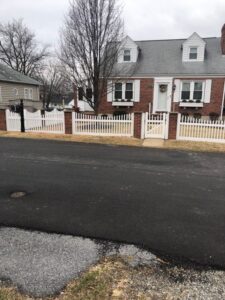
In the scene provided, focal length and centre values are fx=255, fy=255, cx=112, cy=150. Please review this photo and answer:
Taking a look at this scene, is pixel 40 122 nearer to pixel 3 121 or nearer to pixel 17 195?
pixel 3 121

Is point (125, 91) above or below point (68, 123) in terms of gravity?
above

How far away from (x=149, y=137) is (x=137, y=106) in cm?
950

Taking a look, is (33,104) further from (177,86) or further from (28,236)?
(28,236)

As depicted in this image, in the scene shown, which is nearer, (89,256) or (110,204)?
(89,256)

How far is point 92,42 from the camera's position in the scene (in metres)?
13.7

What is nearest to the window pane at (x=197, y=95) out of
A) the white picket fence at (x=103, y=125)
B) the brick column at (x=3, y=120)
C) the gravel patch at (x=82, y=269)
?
the white picket fence at (x=103, y=125)

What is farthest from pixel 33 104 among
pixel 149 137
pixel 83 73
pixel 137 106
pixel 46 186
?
pixel 46 186

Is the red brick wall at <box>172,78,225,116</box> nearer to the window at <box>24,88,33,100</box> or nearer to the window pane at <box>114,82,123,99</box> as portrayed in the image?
the window pane at <box>114,82,123,99</box>

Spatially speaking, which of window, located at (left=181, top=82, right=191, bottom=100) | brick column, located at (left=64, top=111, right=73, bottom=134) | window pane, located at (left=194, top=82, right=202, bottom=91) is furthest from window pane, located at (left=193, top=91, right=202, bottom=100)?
brick column, located at (left=64, top=111, right=73, bottom=134)

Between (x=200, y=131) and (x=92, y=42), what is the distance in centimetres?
735

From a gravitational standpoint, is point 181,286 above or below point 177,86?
below

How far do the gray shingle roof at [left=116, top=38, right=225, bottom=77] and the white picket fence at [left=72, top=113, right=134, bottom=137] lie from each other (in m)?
7.59

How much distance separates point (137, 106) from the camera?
2119cm

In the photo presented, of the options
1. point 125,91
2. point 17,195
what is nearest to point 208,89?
point 125,91
